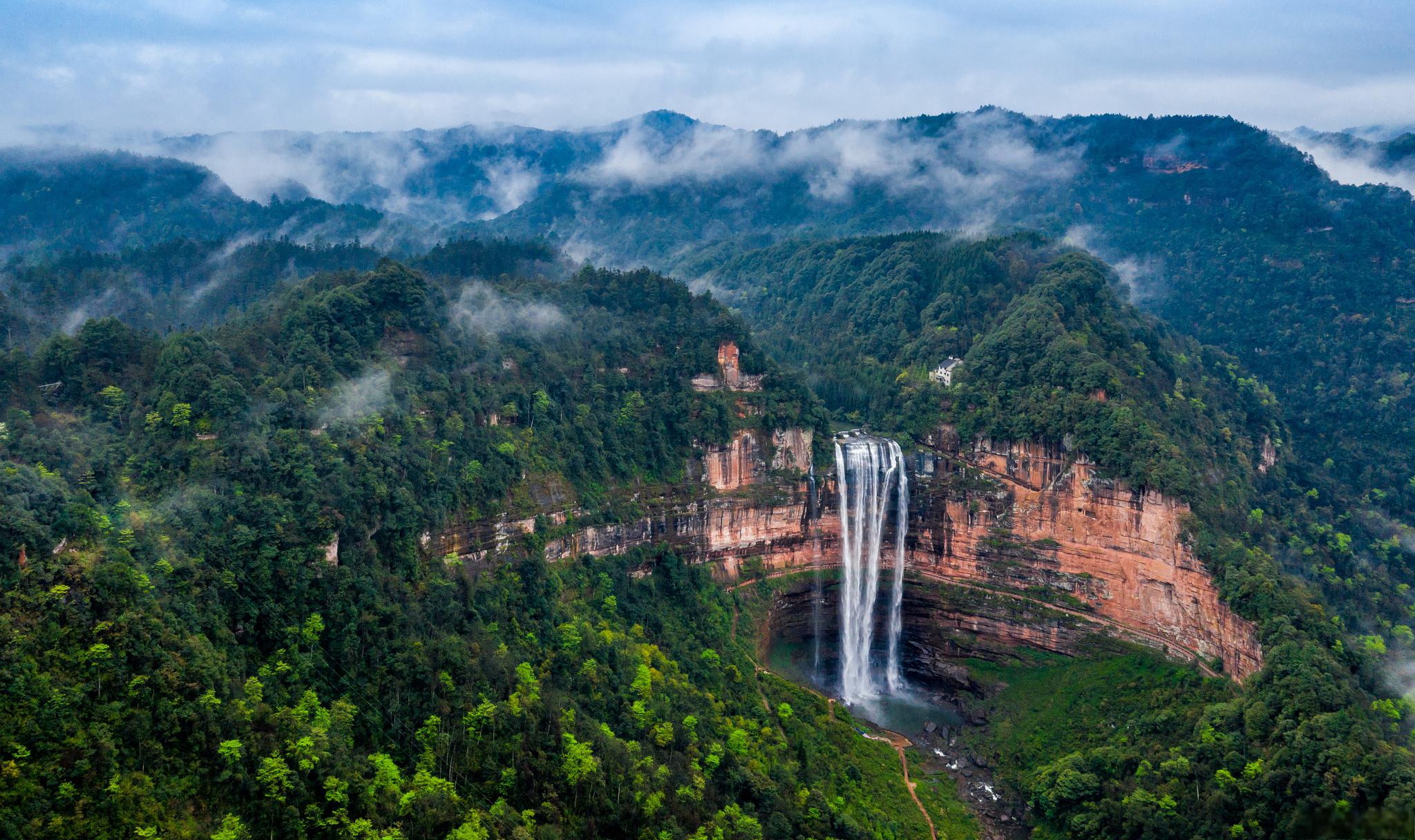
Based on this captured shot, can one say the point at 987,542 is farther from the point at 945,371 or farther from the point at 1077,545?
the point at 945,371

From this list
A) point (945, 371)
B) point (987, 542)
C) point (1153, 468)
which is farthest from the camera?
point (945, 371)

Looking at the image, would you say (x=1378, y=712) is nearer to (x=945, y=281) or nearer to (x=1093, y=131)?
(x=945, y=281)

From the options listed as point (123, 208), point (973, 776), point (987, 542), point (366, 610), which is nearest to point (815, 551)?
point (987, 542)

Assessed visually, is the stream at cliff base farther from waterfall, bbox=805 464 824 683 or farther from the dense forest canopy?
the dense forest canopy

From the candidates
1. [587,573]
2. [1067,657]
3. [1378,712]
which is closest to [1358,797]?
[1378,712]

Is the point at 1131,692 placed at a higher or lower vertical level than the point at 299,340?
lower
